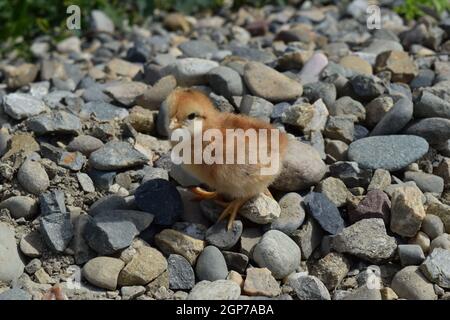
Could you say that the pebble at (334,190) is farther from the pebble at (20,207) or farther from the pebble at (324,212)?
the pebble at (20,207)

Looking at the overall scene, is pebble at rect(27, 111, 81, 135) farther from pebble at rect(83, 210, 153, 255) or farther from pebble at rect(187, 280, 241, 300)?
pebble at rect(187, 280, 241, 300)

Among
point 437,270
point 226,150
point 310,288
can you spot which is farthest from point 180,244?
point 437,270

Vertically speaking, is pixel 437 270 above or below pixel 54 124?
below

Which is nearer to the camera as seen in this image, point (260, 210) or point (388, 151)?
point (260, 210)

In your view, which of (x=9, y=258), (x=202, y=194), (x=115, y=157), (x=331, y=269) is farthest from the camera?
(x=115, y=157)

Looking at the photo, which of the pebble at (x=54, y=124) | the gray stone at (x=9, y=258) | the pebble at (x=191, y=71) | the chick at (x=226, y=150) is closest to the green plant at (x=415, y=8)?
the pebble at (x=191, y=71)

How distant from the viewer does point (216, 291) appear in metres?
3.06

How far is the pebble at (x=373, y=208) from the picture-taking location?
3463mm

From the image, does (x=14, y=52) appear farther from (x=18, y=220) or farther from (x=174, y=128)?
(x=174, y=128)

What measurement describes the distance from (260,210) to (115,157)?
0.91 metres

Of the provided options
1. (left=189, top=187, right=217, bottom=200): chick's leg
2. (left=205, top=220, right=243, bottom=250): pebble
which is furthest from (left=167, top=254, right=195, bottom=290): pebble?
(left=189, top=187, right=217, bottom=200): chick's leg

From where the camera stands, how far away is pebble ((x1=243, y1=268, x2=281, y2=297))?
3.11m

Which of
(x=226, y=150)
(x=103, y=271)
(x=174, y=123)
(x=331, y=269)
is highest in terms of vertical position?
(x=174, y=123)

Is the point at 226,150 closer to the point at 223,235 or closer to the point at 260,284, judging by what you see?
the point at 223,235
